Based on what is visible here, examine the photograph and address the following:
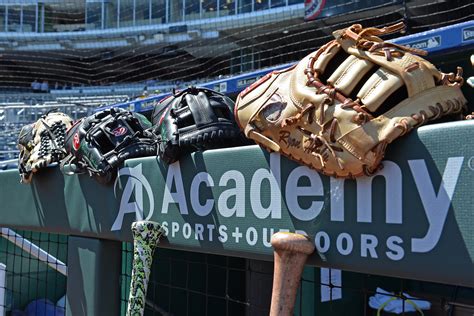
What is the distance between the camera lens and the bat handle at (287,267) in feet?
4.23

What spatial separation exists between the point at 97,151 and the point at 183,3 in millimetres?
17492

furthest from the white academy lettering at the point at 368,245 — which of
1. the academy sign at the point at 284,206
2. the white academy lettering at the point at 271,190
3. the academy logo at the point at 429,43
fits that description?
the academy logo at the point at 429,43

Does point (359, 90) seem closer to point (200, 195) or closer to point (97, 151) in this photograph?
point (200, 195)

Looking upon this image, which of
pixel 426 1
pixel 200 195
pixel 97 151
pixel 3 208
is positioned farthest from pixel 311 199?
pixel 426 1

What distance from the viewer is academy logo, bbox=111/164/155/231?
1.86 meters

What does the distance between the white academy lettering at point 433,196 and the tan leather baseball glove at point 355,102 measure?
0.09 metres

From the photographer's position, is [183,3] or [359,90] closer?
[359,90]

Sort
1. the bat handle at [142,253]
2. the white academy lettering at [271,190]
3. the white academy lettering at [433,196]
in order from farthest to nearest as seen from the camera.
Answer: the bat handle at [142,253] → the white academy lettering at [271,190] → the white academy lettering at [433,196]

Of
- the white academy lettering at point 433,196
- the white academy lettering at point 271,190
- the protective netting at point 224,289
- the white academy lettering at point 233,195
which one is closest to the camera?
the white academy lettering at point 433,196

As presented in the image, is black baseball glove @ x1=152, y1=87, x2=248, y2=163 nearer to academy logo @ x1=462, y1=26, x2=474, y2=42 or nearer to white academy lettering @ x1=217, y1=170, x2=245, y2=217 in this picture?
white academy lettering @ x1=217, y1=170, x2=245, y2=217

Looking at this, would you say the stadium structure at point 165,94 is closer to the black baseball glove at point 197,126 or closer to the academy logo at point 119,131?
the black baseball glove at point 197,126

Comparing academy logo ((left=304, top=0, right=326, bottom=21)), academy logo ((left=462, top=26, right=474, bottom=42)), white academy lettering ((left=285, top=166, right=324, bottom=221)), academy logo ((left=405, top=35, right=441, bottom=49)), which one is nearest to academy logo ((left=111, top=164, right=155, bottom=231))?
white academy lettering ((left=285, top=166, right=324, bottom=221))

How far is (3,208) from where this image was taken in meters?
2.75

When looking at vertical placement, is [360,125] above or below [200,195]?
above
